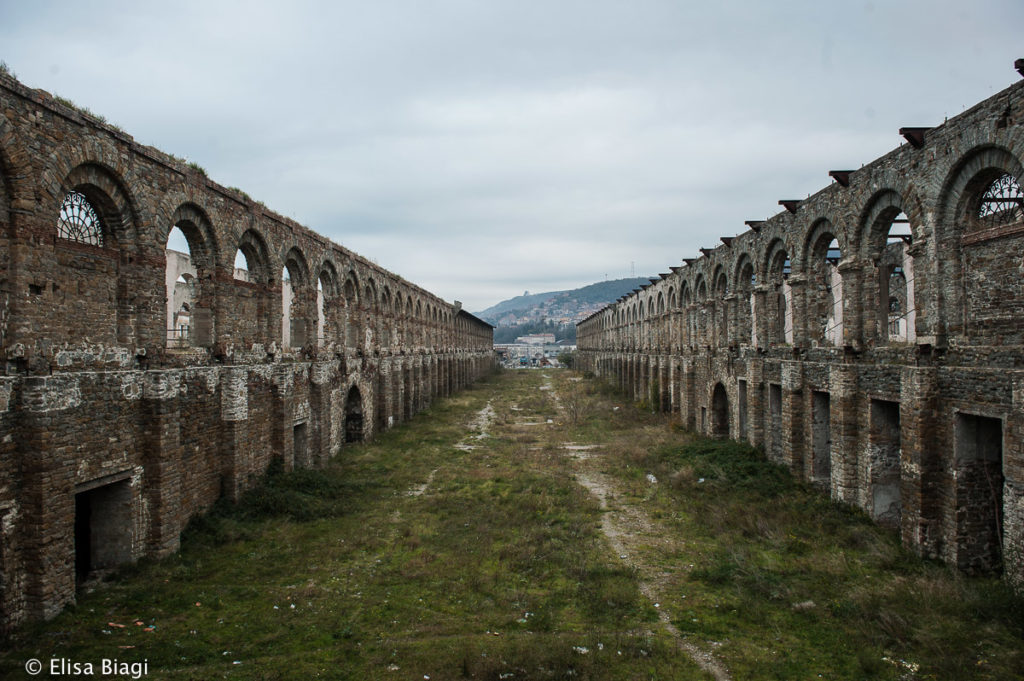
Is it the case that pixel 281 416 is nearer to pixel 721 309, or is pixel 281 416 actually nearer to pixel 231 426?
pixel 231 426

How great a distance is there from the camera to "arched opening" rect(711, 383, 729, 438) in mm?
22250

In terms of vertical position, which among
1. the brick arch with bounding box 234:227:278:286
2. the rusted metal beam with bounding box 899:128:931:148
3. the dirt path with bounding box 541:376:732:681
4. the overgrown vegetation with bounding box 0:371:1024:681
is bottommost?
the dirt path with bounding box 541:376:732:681

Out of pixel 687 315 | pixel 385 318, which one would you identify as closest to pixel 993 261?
pixel 687 315

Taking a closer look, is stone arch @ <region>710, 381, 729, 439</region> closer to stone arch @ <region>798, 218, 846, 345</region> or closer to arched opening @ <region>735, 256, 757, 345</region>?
arched opening @ <region>735, 256, 757, 345</region>

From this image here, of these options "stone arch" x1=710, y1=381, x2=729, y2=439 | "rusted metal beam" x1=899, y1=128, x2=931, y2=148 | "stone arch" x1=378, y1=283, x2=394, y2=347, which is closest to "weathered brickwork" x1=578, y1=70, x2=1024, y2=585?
"rusted metal beam" x1=899, y1=128, x2=931, y2=148

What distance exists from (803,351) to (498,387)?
129 ft

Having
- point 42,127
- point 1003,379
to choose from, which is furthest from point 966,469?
point 42,127

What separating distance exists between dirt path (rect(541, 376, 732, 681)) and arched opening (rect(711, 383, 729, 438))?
15.8ft

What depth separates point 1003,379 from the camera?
344 inches

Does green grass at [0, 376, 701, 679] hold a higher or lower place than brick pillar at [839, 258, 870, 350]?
lower

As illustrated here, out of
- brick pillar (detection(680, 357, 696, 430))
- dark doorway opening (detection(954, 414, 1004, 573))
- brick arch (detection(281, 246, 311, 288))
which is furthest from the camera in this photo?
brick pillar (detection(680, 357, 696, 430))

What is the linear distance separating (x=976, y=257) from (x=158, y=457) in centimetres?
1444

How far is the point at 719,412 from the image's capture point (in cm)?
2239

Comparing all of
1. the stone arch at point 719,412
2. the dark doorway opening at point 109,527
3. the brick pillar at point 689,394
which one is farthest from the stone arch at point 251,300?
the brick pillar at point 689,394
